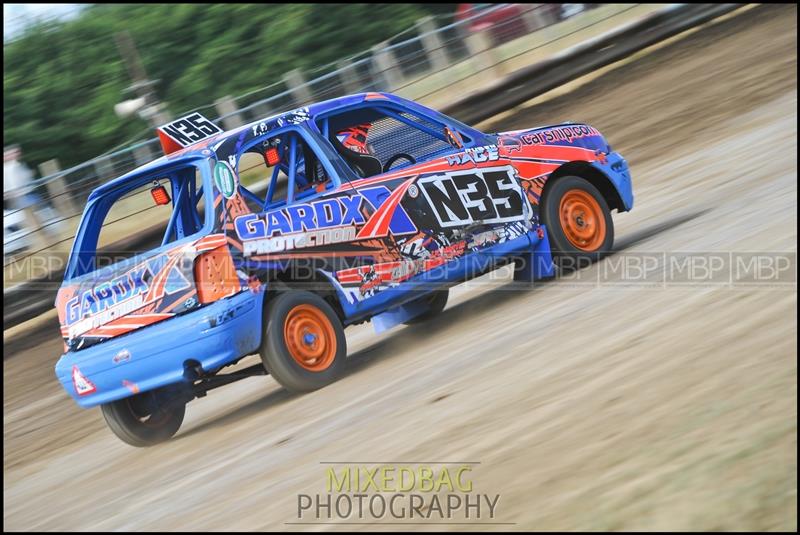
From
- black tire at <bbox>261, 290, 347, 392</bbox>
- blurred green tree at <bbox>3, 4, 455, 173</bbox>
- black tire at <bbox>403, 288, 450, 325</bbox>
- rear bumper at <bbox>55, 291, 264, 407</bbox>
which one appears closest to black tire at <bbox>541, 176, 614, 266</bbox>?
black tire at <bbox>403, 288, 450, 325</bbox>

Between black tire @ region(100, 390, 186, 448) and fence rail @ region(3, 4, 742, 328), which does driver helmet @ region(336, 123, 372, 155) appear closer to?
black tire @ region(100, 390, 186, 448)

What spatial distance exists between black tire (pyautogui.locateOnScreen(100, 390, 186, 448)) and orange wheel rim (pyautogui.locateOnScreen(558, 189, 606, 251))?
3090 millimetres

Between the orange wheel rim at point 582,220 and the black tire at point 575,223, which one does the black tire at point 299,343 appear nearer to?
the black tire at point 575,223

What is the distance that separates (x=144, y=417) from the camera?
24.1 ft

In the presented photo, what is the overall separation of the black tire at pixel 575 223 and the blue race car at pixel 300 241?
0.7 inches

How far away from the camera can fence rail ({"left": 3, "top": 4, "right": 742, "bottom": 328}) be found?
17.2 metres

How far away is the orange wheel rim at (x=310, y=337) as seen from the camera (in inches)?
269

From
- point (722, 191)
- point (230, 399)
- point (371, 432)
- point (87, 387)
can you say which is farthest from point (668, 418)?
point (722, 191)

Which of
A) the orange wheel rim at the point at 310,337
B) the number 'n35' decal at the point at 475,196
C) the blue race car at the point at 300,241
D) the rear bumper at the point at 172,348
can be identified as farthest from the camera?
the number 'n35' decal at the point at 475,196

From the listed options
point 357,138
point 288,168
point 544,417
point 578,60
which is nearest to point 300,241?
point 288,168

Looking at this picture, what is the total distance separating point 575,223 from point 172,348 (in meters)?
3.46

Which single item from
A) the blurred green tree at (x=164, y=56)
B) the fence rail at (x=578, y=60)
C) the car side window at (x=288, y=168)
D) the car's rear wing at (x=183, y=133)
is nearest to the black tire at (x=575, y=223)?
the car side window at (x=288, y=168)

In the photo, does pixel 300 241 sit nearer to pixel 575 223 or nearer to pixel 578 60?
pixel 575 223

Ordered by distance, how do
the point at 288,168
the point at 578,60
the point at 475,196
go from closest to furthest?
the point at 288,168, the point at 475,196, the point at 578,60
